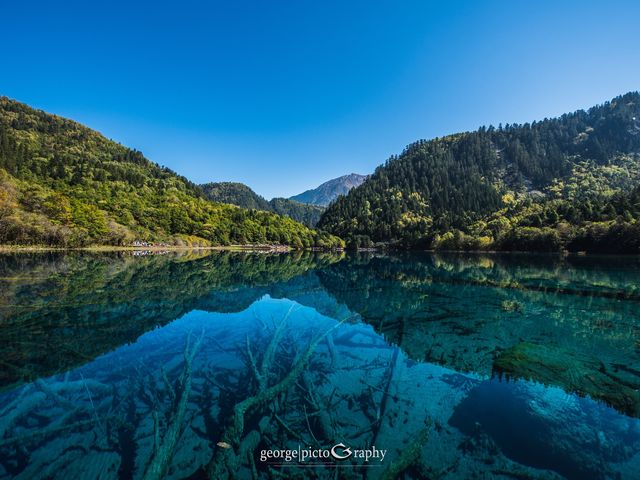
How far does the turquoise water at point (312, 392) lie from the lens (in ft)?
21.4

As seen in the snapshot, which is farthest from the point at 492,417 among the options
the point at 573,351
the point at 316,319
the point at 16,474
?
the point at 316,319

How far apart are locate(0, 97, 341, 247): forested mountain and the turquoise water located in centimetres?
7026

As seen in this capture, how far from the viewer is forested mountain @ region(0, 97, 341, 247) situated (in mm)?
76188

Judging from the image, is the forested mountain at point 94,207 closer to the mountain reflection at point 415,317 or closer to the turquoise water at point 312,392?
the mountain reflection at point 415,317

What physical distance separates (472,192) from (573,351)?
190570mm

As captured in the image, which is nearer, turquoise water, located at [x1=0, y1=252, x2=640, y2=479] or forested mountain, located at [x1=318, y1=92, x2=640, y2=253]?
turquoise water, located at [x1=0, y1=252, x2=640, y2=479]

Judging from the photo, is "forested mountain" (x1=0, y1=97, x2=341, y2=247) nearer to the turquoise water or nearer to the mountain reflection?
the mountain reflection

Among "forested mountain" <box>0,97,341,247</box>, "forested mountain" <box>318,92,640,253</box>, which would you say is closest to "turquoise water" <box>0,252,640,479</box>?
"forested mountain" <box>0,97,341,247</box>

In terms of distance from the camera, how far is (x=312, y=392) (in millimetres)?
9734

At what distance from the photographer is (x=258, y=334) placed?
1645cm

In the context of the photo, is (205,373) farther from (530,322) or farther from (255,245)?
(255,245)

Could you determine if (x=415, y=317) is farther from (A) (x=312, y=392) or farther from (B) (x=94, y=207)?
(B) (x=94, y=207)

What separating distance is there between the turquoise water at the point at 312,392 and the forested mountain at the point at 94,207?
2766 inches

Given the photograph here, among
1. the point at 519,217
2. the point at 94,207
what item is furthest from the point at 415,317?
the point at 519,217
